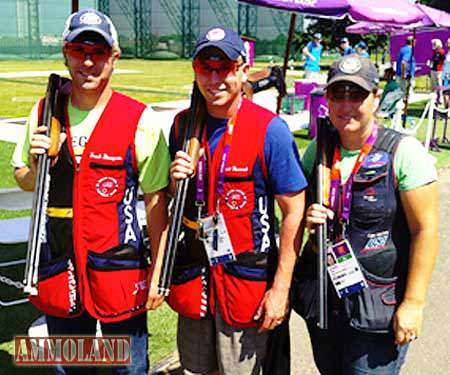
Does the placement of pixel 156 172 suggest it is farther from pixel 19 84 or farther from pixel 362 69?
pixel 19 84

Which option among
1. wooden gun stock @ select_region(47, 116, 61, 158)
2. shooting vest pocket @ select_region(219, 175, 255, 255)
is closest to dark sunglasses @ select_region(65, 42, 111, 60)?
wooden gun stock @ select_region(47, 116, 61, 158)

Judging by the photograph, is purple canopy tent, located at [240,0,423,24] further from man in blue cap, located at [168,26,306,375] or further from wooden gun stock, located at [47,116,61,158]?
wooden gun stock, located at [47,116,61,158]

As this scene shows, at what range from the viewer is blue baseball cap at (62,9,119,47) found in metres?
2.08

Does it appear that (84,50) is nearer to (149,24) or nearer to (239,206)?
(239,206)

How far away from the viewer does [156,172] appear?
2242 millimetres

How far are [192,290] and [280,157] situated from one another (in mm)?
658

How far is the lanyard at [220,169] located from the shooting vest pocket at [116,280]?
365 mm

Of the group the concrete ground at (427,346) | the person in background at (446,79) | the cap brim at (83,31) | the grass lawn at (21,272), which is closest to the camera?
the cap brim at (83,31)

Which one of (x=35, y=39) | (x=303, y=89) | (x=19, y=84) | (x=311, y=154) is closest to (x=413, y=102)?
(x=303, y=89)

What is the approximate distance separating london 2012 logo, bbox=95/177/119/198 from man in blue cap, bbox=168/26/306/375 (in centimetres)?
24

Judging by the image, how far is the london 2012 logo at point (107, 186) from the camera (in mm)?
2164

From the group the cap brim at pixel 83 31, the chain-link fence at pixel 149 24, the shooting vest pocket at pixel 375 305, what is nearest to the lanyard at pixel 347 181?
the shooting vest pocket at pixel 375 305

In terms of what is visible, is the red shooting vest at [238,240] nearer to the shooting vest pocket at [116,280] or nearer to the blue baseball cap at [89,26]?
the shooting vest pocket at [116,280]

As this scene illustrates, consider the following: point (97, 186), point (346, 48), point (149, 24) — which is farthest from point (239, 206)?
point (149, 24)
